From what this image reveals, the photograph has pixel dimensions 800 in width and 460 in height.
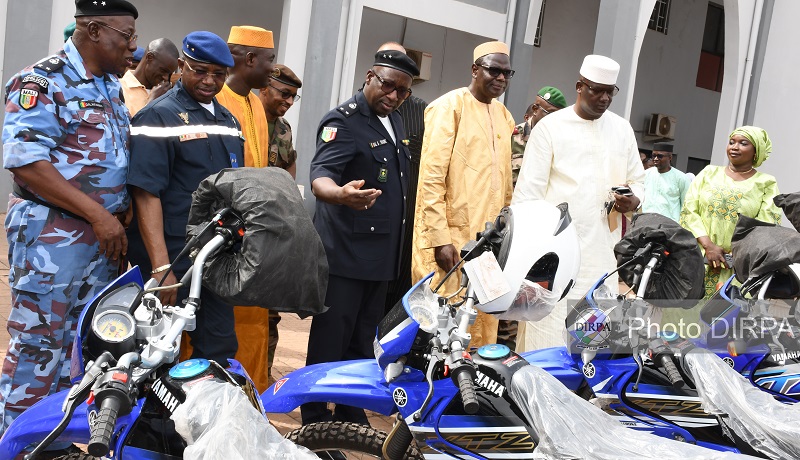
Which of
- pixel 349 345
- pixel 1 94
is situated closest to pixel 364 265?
pixel 349 345

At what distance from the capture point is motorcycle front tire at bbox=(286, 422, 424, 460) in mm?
3250

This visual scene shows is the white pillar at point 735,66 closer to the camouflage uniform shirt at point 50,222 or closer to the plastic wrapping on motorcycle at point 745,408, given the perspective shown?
the plastic wrapping on motorcycle at point 745,408

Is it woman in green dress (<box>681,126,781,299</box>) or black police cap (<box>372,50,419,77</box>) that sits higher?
black police cap (<box>372,50,419,77</box>)

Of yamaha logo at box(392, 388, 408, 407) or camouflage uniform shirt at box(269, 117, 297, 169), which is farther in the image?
camouflage uniform shirt at box(269, 117, 297, 169)

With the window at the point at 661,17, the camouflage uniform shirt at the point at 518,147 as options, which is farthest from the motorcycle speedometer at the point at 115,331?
the window at the point at 661,17

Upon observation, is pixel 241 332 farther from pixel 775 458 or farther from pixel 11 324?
pixel 775 458

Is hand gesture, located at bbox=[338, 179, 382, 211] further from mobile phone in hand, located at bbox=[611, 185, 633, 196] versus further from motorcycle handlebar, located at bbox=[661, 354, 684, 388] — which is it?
mobile phone in hand, located at bbox=[611, 185, 633, 196]

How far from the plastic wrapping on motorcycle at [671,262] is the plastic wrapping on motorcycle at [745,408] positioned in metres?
0.27

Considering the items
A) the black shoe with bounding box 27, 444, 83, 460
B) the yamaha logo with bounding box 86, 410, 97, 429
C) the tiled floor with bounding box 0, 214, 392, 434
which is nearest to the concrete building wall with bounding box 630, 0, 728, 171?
the tiled floor with bounding box 0, 214, 392, 434

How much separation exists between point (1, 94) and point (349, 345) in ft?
21.5

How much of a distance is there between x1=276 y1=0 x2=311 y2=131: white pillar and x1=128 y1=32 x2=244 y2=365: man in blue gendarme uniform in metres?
6.46

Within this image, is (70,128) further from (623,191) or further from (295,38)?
(295,38)

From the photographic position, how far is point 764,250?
4.07 meters

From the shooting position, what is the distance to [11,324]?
11.8 ft
